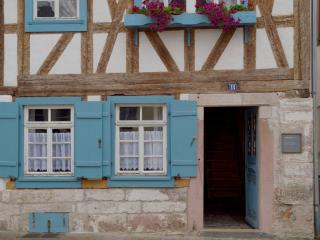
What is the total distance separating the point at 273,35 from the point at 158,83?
6.56ft

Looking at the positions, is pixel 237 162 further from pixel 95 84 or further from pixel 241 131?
pixel 95 84

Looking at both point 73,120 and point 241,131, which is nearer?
point 73,120

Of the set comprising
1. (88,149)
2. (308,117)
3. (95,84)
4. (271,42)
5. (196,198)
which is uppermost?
(271,42)

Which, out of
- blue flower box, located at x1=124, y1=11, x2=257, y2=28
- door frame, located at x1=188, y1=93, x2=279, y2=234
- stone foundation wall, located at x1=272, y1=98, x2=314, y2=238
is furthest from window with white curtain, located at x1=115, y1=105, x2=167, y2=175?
stone foundation wall, located at x1=272, y1=98, x2=314, y2=238

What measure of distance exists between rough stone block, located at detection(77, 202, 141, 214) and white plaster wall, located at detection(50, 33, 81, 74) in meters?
2.20

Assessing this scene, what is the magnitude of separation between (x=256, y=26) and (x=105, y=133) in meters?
2.99

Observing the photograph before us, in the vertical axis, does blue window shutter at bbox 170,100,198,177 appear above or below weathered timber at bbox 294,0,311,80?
below

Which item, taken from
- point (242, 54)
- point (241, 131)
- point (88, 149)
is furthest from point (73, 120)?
point (241, 131)

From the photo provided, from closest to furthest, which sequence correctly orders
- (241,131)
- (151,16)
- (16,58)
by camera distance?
(151,16)
(16,58)
(241,131)

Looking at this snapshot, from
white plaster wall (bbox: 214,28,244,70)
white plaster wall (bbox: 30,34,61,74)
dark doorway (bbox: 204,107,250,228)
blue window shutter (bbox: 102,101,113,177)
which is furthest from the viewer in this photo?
dark doorway (bbox: 204,107,250,228)

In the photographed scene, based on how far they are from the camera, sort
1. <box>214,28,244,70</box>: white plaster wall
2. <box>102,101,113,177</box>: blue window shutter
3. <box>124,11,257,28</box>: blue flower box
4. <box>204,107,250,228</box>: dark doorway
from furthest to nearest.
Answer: <box>204,107,250,228</box>: dark doorway
<box>102,101,113,177</box>: blue window shutter
<box>214,28,244,70</box>: white plaster wall
<box>124,11,257,28</box>: blue flower box

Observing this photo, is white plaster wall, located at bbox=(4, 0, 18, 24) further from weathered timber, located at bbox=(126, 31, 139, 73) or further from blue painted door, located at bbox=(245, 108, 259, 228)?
blue painted door, located at bbox=(245, 108, 259, 228)

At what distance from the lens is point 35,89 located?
28.0ft

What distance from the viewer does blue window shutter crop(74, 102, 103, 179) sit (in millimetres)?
8367
